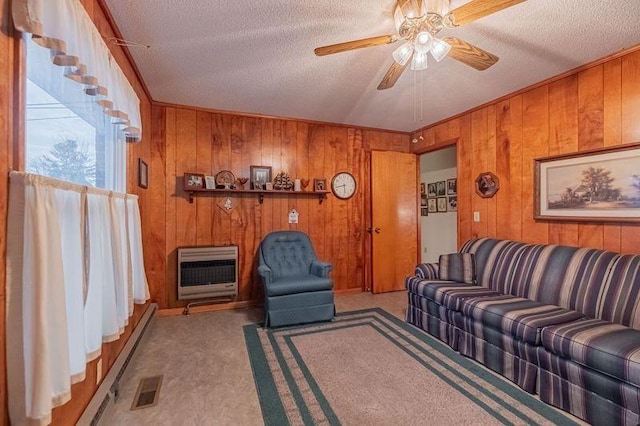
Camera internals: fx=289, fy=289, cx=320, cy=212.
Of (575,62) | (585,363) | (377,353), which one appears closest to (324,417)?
(377,353)

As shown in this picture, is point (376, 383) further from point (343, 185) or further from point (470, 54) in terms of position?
point (343, 185)

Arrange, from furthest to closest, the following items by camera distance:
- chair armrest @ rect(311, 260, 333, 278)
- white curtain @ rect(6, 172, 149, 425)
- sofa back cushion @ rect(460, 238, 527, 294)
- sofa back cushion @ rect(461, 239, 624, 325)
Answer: chair armrest @ rect(311, 260, 333, 278) → sofa back cushion @ rect(460, 238, 527, 294) → sofa back cushion @ rect(461, 239, 624, 325) → white curtain @ rect(6, 172, 149, 425)

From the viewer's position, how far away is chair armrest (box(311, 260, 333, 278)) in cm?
336

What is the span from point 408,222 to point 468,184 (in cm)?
113

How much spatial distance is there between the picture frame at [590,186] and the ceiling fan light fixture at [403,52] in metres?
1.99

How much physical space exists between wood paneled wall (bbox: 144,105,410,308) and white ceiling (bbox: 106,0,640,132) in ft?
1.26

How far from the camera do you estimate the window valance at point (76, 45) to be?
1.07 meters

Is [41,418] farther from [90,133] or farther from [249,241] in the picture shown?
[249,241]

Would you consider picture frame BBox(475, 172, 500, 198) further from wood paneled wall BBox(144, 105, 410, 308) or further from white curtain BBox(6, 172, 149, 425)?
white curtain BBox(6, 172, 149, 425)

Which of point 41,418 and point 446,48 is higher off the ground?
point 446,48

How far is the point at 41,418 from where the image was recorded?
104 centimetres

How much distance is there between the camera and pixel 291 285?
310 cm

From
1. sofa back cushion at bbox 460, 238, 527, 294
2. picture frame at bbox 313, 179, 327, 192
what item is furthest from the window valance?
sofa back cushion at bbox 460, 238, 527, 294

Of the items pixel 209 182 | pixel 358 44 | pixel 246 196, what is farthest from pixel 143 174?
pixel 358 44
